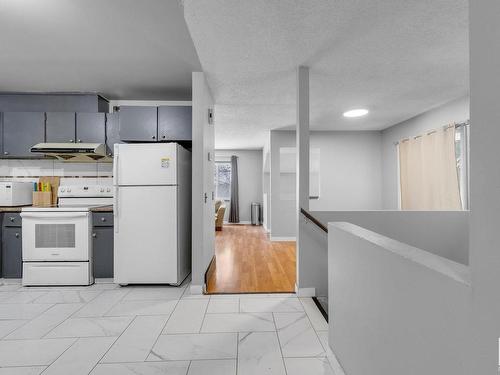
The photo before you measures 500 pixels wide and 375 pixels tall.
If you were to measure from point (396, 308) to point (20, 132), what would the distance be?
4478mm

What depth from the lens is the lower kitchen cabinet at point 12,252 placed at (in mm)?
3291

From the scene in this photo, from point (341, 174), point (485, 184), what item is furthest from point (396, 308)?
→ point (341, 174)

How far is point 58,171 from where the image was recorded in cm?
392

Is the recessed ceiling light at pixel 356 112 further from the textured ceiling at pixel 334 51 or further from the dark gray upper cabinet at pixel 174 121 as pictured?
the dark gray upper cabinet at pixel 174 121

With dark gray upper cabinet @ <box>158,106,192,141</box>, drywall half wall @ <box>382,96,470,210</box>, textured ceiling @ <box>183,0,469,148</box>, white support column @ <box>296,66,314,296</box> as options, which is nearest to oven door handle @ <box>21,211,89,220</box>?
dark gray upper cabinet @ <box>158,106,192,141</box>

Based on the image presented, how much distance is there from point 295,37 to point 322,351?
231 centimetres

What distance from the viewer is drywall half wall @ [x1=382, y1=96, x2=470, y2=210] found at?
387 cm

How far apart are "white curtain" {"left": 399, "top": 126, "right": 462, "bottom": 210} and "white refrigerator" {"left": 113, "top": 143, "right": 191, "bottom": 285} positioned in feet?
12.0

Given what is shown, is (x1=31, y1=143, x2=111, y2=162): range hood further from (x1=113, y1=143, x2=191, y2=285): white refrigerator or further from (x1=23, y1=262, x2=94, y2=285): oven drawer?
(x1=23, y1=262, x2=94, y2=285): oven drawer

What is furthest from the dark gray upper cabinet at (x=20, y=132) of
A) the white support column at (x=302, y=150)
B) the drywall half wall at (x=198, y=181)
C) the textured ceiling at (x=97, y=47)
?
the white support column at (x=302, y=150)

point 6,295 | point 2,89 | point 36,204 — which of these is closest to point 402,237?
point 6,295

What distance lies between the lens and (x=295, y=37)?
2252 millimetres

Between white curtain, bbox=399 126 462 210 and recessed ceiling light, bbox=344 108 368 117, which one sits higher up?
recessed ceiling light, bbox=344 108 368 117

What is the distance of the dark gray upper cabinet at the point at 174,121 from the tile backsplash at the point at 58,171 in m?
1.01
